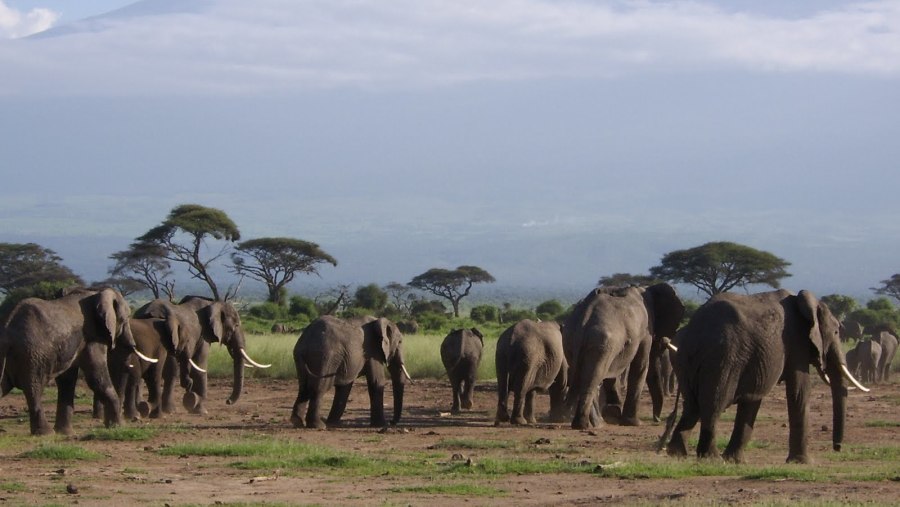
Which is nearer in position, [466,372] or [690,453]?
[690,453]

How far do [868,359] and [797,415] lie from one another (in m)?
18.0

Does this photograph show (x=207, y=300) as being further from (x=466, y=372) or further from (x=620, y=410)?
(x=620, y=410)

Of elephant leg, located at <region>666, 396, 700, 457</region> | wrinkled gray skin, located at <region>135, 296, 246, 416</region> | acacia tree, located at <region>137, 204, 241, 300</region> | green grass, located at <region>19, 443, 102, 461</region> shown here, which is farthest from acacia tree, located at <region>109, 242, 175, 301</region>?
elephant leg, located at <region>666, 396, 700, 457</region>

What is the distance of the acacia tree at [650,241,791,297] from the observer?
227 feet

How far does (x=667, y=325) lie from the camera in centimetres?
2436

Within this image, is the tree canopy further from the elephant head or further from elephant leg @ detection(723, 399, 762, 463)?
elephant leg @ detection(723, 399, 762, 463)

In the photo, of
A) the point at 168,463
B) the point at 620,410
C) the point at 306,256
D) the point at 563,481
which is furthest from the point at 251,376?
the point at 306,256

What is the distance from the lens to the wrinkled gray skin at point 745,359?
54.3ft

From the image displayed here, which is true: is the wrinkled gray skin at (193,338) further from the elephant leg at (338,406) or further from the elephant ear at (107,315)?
the elephant ear at (107,315)

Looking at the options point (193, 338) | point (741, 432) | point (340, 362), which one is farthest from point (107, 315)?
point (741, 432)

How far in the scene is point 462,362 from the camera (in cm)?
2616

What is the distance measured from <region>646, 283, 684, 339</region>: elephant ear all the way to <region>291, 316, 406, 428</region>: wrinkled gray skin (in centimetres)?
432

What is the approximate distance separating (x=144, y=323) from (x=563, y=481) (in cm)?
A: 1019

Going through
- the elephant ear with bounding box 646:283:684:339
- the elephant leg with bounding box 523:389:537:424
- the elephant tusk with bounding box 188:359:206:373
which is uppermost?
the elephant ear with bounding box 646:283:684:339
